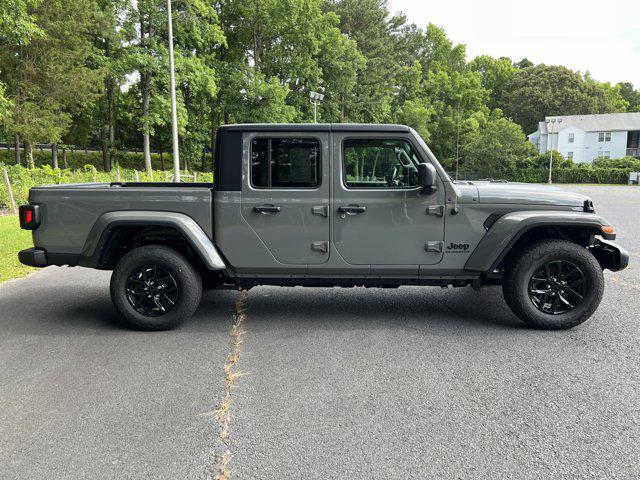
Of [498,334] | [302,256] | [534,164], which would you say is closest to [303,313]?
[302,256]

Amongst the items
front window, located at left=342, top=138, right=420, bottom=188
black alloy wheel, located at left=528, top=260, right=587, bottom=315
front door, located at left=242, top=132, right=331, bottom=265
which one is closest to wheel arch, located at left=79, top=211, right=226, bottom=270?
front door, located at left=242, top=132, right=331, bottom=265

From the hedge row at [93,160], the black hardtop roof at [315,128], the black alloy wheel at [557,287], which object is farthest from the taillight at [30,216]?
the hedge row at [93,160]

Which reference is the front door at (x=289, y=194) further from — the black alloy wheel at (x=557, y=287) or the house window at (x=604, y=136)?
the house window at (x=604, y=136)

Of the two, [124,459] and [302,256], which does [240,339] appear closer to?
[302,256]

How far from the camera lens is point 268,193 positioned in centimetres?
468

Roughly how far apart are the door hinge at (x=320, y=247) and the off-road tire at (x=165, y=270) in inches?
45.6

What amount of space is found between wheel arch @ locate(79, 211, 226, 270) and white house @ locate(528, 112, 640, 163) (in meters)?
72.8

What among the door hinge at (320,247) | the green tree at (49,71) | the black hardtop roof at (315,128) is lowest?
the door hinge at (320,247)

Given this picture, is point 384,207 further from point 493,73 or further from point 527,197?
point 493,73

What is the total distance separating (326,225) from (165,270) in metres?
→ 1.58

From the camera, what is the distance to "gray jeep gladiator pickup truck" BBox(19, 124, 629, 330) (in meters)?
4.62

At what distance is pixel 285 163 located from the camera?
474 cm

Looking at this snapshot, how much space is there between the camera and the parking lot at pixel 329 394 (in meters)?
2.60

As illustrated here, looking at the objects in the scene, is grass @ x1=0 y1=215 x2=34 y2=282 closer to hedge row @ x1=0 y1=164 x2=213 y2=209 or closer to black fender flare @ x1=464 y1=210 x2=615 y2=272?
hedge row @ x1=0 y1=164 x2=213 y2=209
